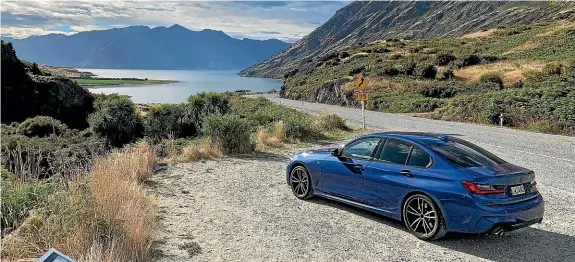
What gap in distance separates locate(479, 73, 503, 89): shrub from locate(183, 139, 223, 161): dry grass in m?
34.8

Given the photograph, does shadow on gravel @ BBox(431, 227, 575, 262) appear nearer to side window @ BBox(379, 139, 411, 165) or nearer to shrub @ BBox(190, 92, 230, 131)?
side window @ BBox(379, 139, 411, 165)

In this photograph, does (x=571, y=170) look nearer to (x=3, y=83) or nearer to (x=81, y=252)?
(x=81, y=252)

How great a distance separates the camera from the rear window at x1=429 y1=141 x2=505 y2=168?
6102mm

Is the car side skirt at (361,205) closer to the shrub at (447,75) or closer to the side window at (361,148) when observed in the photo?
the side window at (361,148)

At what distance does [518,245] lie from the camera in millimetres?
6102

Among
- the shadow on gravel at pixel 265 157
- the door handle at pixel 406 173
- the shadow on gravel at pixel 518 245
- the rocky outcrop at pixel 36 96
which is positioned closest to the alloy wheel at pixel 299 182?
the door handle at pixel 406 173

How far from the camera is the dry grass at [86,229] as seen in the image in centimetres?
490

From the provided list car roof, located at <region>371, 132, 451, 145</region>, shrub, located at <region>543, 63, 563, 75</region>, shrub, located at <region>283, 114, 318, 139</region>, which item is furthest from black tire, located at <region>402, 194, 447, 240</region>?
shrub, located at <region>543, 63, 563, 75</region>

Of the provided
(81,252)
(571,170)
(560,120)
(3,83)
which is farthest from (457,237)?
(3,83)

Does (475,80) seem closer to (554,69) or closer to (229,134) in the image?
(554,69)

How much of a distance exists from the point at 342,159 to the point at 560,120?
1836cm

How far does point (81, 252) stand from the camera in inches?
191

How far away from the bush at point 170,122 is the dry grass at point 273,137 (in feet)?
59.1

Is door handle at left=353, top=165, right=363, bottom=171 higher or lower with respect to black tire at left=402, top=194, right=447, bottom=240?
higher
